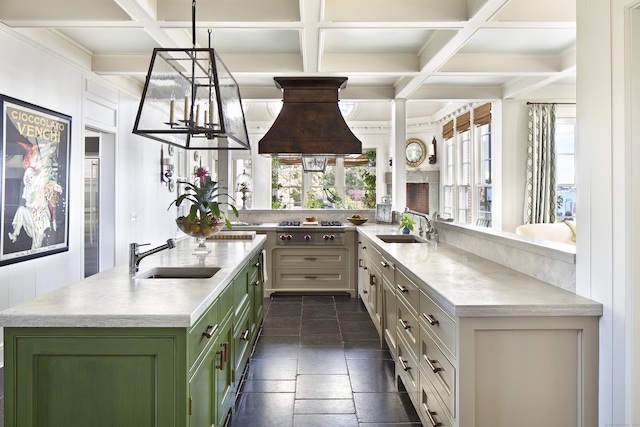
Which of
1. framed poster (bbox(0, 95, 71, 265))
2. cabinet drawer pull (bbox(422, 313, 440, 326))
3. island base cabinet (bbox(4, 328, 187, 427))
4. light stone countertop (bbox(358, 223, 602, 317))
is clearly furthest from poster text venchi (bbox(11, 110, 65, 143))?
cabinet drawer pull (bbox(422, 313, 440, 326))

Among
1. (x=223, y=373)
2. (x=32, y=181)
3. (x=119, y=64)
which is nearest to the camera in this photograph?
(x=223, y=373)

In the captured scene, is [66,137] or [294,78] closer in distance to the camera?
[66,137]

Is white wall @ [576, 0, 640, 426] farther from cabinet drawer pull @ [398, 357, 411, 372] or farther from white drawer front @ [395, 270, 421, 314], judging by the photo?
cabinet drawer pull @ [398, 357, 411, 372]

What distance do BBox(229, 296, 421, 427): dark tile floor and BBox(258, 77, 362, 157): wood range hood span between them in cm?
176

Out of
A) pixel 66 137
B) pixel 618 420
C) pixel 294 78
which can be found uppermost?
pixel 294 78

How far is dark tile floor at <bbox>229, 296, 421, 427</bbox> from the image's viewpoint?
2.67 m

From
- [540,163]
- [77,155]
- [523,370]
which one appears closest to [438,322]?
[523,370]

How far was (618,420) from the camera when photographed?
5.63 ft

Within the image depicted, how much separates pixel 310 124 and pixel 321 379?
2498 millimetres

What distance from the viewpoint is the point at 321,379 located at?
3.23m

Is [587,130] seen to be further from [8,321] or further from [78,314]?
[8,321]

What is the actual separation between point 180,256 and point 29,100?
1.77 metres

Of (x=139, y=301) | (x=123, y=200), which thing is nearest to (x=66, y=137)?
(x=123, y=200)

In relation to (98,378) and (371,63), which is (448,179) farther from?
(98,378)
